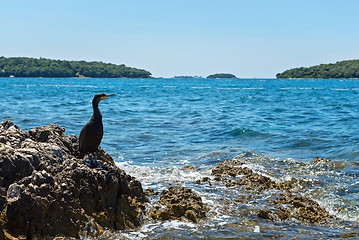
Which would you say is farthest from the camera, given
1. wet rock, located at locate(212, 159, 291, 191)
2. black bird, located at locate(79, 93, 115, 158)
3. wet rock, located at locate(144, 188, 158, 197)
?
wet rock, located at locate(212, 159, 291, 191)

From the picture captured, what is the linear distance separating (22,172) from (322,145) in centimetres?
1098

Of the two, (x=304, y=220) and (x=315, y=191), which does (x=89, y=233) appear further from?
(x=315, y=191)

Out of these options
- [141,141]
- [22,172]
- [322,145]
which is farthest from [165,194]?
[322,145]

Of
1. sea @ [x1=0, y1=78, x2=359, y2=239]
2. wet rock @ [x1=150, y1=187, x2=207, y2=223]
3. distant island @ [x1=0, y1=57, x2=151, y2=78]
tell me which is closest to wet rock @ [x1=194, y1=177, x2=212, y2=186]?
sea @ [x1=0, y1=78, x2=359, y2=239]

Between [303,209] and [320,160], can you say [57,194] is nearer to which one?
[303,209]

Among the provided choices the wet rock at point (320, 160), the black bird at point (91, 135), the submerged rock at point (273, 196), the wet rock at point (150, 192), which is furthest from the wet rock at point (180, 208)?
the wet rock at point (320, 160)

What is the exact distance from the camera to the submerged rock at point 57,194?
4578mm

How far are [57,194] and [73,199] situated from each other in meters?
0.23

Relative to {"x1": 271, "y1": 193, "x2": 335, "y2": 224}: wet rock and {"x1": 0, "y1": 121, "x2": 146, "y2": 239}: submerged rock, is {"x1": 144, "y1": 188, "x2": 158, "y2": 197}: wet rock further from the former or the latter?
{"x1": 271, "y1": 193, "x2": 335, "y2": 224}: wet rock

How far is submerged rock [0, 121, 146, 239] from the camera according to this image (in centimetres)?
458

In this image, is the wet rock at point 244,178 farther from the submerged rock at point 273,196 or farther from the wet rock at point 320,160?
the wet rock at point 320,160

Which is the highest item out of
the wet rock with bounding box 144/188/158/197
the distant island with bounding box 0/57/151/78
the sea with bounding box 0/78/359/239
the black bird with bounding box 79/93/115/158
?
the distant island with bounding box 0/57/151/78

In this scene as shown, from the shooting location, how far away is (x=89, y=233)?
16.2 ft

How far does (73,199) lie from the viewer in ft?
16.4
